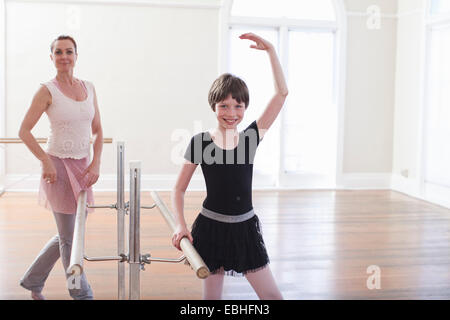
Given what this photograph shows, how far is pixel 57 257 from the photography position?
9.68 ft

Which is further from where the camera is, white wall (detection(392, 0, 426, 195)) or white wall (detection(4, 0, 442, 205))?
white wall (detection(392, 0, 426, 195))

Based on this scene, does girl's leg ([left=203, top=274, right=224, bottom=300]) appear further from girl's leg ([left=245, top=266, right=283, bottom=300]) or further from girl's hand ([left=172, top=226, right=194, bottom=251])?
girl's hand ([left=172, top=226, right=194, bottom=251])

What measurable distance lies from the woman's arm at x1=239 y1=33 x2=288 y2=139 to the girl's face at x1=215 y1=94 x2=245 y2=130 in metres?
0.13

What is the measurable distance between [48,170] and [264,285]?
1.15 m

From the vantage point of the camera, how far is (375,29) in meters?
7.81

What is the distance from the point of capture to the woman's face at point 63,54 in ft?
8.58

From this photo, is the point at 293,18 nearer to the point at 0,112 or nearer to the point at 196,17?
the point at 196,17

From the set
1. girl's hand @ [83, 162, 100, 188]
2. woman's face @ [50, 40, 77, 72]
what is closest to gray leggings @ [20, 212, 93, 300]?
girl's hand @ [83, 162, 100, 188]

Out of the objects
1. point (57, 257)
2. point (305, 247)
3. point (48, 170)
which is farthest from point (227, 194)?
point (305, 247)

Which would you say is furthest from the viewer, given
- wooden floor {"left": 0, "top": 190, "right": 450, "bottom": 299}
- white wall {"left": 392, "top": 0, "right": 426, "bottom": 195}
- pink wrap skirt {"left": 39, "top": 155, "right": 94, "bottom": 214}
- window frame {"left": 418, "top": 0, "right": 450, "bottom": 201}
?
white wall {"left": 392, "top": 0, "right": 426, "bottom": 195}

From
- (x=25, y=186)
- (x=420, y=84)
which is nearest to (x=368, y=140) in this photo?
(x=420, y=84)

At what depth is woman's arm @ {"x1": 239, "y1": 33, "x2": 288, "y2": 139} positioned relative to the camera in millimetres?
1915

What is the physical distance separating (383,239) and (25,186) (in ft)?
14.4
